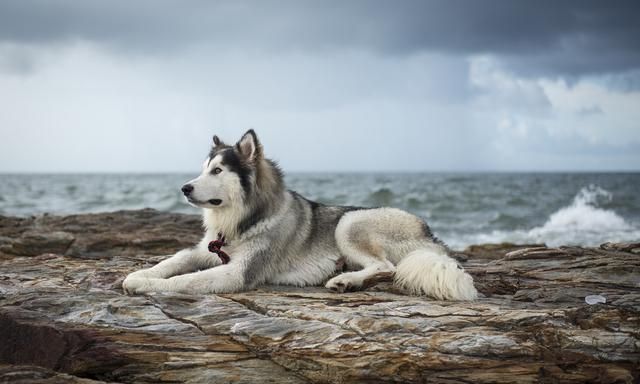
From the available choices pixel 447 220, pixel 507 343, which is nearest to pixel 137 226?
pixel 507 343

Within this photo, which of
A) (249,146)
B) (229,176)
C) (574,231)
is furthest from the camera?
(574,231)

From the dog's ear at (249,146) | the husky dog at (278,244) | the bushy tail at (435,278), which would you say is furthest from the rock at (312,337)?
the dog's ear at (249,146)

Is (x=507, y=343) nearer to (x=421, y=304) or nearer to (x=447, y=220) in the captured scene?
(x=421, y=304)

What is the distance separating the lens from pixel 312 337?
4.71 m

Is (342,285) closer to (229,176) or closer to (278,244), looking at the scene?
(278,244)

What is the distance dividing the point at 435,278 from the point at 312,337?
1549mm

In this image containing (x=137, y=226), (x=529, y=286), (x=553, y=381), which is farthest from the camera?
(x=137, y=226)

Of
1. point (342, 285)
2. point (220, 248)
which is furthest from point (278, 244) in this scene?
point (342, 285)

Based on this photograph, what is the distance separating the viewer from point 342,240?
265 inches

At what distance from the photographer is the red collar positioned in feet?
20.3

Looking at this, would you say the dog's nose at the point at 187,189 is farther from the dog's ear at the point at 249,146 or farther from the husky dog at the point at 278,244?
the dog's ear at the point at 249,146

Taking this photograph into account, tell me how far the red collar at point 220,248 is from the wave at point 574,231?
1369 centimetres

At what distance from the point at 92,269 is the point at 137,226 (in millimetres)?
5800

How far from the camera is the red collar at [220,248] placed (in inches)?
244
